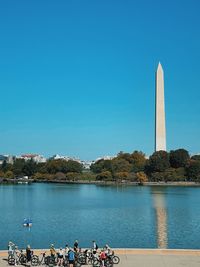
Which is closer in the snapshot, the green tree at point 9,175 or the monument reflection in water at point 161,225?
the monument reflection in water at point 161,225

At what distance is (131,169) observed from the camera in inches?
5359

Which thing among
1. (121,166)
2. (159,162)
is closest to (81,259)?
(159,162)

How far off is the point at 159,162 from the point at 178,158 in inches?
363

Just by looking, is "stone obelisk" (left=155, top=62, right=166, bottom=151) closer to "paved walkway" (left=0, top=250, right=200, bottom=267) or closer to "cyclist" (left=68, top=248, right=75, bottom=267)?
"paved walkway" (left=0, top=250, right=200, bottom=267)

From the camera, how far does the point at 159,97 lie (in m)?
107

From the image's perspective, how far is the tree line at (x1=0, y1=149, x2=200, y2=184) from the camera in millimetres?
120938

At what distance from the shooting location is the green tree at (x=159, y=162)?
11419 centimetres

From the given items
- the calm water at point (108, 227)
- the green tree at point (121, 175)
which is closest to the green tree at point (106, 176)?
the green tree at point (121, 175)

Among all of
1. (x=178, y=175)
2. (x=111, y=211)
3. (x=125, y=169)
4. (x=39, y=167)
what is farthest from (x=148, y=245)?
(x=39, y=167)

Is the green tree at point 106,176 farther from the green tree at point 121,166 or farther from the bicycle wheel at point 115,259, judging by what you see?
the bicycle wheel at point 115,259

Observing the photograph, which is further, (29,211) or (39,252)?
(29,211)

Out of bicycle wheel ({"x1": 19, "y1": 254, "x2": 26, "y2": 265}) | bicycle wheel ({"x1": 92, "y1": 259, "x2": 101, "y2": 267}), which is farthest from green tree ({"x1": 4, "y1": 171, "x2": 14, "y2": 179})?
bicycle wheel ({"x1": 92, "y1": 259, "x2": 101, "y2": 267})

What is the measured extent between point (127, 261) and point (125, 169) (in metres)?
115

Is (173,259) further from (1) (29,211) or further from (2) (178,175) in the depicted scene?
(2) (178,175)
